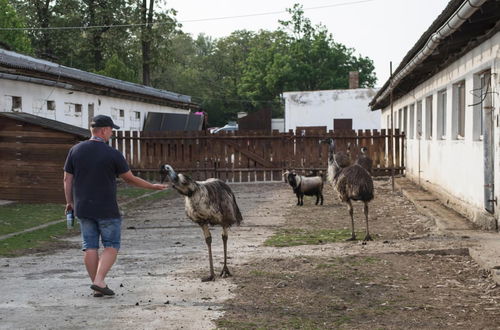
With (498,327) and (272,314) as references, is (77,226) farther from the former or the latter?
(498,327)

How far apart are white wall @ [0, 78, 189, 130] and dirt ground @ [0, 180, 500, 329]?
924 cm

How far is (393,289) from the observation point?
26.0 feet

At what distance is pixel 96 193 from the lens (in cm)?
771

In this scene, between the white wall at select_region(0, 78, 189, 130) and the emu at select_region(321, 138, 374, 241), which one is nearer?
the emu at select_region(321, 138, 374, 241)

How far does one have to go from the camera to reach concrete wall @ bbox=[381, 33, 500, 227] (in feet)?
38.0

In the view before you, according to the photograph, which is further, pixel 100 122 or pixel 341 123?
pixel 341 123

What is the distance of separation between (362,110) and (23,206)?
106 ft

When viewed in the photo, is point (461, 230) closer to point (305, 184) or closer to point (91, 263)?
point (91, 263)

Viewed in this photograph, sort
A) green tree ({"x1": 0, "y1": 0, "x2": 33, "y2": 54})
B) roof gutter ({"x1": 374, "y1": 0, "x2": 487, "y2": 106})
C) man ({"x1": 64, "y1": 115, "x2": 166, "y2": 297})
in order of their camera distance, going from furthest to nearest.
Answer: green tree ({"x1": 0, "y1": 0, "x2": 33, "y2": 54}) → roof gutter ({"x1": 374, "y1": 0, "x2": 487, "y2": 106}) → man ({"x1": 64, "y1": 115, "x2": 166, "y2": 297})

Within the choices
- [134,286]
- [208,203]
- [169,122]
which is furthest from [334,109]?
[134,286]

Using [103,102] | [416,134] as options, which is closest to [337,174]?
[416,134]

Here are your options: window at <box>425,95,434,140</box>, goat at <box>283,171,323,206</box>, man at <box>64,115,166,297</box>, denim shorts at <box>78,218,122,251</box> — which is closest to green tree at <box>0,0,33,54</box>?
goat at <box>283,171,323,206</box>

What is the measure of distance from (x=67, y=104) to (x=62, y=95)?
1.89ft

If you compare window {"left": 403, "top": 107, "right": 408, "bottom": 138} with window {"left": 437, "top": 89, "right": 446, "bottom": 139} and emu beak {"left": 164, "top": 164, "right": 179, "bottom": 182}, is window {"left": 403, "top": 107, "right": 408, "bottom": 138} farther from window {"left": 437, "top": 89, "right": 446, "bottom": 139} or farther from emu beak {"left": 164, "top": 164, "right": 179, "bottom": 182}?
emu beak {"left": 164, "top": 164, "right": 179, "bottom": 182}
